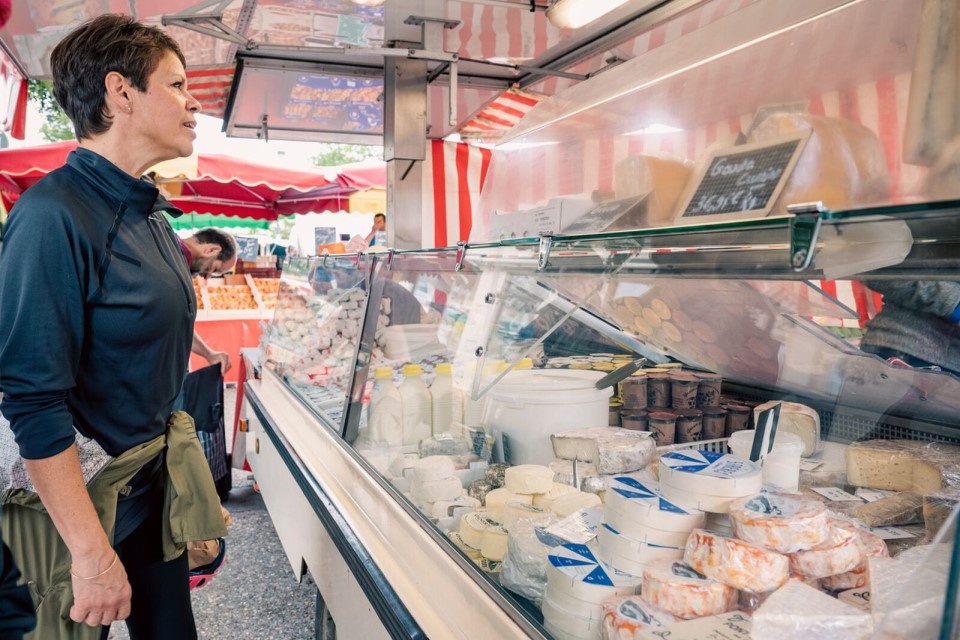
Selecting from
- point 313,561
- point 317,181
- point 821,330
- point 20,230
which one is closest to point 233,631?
point 313,561

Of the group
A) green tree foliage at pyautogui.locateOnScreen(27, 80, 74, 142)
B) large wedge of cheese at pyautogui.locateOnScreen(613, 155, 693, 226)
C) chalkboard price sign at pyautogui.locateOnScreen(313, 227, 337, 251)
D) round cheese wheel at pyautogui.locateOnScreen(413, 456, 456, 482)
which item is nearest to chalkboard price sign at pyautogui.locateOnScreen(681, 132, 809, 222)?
large wedge of cheese at pyautogui.locateOnScreen(613, 155, 693, 226)

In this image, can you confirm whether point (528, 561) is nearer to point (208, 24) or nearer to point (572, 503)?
point (572, 503)

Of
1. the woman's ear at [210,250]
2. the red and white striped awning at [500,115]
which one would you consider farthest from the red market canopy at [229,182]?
the woman's ear at [210,250]

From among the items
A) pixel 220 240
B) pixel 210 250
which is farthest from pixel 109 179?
pixel 220 240

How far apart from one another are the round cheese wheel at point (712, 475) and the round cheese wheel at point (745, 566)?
0.11 meters

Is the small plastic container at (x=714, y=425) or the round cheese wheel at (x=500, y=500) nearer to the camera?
the round cheese wheel at (x=500, y=500)

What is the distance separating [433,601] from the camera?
1.48 m

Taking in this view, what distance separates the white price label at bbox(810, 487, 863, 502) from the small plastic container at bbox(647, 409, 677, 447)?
478mm

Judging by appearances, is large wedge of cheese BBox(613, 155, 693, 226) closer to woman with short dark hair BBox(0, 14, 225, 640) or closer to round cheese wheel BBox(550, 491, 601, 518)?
round cheese wheel BBox(550, 491, 601, 518)

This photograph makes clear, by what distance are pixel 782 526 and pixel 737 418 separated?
2.97 ft

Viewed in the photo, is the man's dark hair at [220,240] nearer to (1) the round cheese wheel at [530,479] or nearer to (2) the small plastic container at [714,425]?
(1) the round cheese wheel at [530,479]

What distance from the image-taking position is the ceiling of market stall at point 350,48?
332 cm

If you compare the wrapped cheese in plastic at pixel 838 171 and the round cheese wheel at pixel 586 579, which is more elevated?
the wrapped cheese in plastic at pixel 838 171

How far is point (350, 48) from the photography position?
3.87 m
